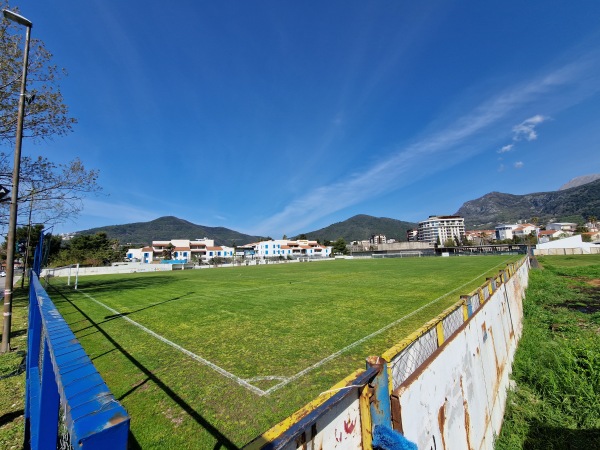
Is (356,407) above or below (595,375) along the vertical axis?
above

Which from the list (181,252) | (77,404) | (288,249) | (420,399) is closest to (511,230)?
(288,249)

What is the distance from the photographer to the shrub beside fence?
1436mm

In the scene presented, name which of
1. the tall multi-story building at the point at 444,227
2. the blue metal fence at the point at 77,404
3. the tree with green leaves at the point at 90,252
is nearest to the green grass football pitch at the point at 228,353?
the blue metal fence at the point at 77,404

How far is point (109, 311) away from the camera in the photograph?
38.0 feet

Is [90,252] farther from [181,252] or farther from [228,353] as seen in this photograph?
[228,353]

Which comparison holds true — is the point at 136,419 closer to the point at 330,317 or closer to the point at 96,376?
the point at 96,376

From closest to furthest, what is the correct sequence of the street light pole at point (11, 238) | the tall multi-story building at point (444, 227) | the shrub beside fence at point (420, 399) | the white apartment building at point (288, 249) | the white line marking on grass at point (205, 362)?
1. the shrub beside fence at point (420, 399)
2. the white line marking on grass at point (205, 362)
3. the street light pole at point (11, 238)
4. the white apartment building at point (288, 249)
5. the tall multi-story building at point (444, 227)

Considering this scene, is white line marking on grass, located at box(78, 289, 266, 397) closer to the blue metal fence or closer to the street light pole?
the street light pole

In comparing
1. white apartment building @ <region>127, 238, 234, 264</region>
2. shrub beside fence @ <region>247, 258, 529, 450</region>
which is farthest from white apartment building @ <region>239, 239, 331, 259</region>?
shrub beside fence @ <region>247, 258, 529, 450</region>

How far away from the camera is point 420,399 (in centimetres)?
220

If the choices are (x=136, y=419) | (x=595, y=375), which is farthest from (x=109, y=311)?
(x=595, y=375)

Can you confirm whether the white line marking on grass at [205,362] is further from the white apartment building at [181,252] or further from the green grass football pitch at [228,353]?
the white apartment building at [181,252]

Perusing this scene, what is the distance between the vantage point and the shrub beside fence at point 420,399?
1.44m

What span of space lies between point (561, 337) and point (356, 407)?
8631mm
